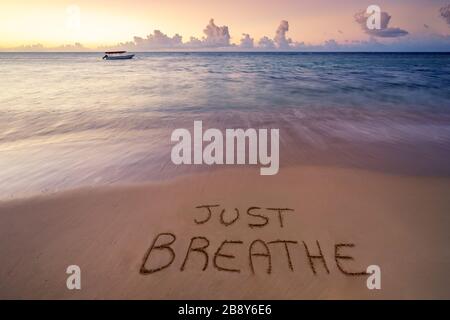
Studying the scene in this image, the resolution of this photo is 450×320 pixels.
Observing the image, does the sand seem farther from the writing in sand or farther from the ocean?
the ocean

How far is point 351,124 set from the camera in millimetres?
9219

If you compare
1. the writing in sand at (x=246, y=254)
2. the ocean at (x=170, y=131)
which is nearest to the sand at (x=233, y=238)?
the writing in sand at (x=246, y=254)

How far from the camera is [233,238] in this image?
3.66 meters

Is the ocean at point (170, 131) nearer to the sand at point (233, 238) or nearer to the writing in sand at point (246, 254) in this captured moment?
the sand at point (233, 238)

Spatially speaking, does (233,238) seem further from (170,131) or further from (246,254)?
(170,131)

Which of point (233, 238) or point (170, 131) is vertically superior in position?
point (170, 131)

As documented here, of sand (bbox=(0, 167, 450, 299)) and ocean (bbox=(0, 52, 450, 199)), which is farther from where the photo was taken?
ocean (bbox=(0, 52, 450, 199))

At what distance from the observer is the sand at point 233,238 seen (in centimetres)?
307

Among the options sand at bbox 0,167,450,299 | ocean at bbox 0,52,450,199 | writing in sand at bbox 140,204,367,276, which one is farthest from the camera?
ocean at bbox 0,52,450,199

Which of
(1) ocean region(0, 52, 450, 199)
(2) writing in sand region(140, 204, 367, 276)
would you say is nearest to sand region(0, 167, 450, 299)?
(2) writing in sand region(140, 204, 367, 276)

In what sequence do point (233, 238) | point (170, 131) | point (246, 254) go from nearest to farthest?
point (246, 254) < point (233, 238) < point (170, 131)

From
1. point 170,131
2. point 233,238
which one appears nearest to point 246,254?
point 233,238

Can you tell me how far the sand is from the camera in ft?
10.1
